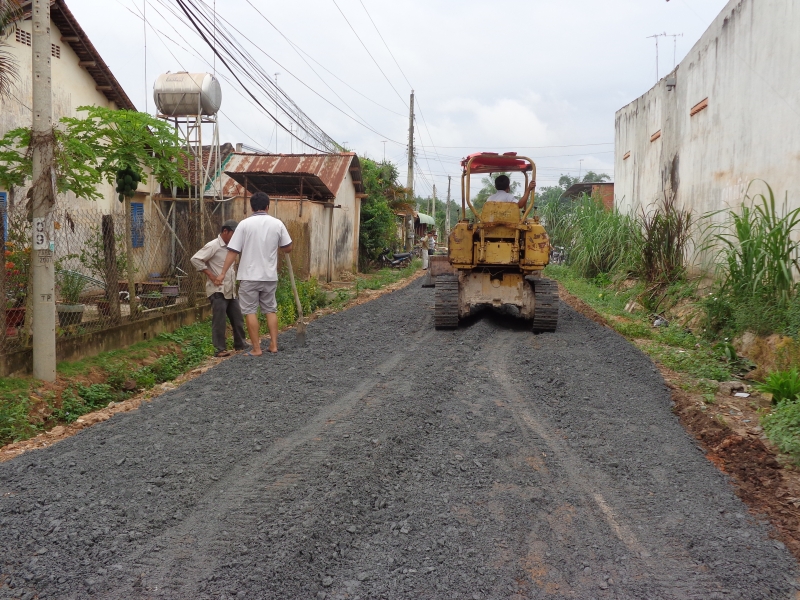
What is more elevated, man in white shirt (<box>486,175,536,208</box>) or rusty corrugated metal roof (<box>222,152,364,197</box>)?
rusty corrugated metal roof (<box>222,152,364,197</box>)

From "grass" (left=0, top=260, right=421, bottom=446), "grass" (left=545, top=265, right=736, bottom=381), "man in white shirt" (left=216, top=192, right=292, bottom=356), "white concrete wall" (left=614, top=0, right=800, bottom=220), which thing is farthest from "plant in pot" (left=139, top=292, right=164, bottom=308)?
"white concrete wall" (left=614, top=0, right=800, bottom=220)

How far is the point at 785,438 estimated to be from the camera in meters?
5.41

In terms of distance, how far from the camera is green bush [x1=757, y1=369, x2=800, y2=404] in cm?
649

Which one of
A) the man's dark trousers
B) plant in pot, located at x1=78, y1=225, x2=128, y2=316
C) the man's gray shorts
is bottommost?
the man's dark trousers

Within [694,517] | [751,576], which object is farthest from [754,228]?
[751,576]

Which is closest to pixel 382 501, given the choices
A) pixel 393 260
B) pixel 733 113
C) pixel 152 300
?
pixel 152 300

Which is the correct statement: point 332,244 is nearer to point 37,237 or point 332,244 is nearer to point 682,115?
point 682,115

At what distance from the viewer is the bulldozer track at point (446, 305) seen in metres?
10.7

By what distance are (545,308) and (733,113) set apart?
15.6 feet

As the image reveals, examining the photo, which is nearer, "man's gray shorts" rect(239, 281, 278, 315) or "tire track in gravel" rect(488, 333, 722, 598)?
"tire track in gravel" rect(488, 333, 722, 598)

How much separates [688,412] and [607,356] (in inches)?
95.0

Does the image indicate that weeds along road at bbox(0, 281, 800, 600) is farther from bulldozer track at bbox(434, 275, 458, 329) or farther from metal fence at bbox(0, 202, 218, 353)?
bulldozer track at bbox(434, 275, 458, 329)

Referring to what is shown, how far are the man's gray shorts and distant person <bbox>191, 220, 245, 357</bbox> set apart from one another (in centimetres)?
42

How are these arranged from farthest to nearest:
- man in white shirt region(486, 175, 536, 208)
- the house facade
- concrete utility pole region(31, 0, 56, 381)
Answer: the house facade
man in white shirt region(486, 175, 536, 208)
concrete utility pole region(31, 0, 56, 381)
